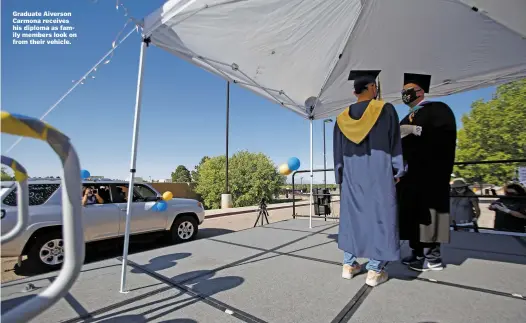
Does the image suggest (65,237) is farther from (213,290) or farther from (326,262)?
(326,262)

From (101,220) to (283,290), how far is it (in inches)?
182

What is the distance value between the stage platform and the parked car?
152 centimetres

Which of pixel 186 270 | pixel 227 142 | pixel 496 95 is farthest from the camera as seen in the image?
pixel 227 142

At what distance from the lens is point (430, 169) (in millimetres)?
2676

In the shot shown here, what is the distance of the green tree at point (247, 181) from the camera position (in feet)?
80.0

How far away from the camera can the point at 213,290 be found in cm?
222

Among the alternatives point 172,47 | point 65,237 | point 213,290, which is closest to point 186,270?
point 213,290

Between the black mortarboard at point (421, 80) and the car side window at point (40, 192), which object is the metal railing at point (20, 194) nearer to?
the black mortarboard at point (421, 80)

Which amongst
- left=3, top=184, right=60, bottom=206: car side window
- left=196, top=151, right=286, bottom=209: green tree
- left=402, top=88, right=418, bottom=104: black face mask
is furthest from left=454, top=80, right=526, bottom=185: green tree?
left=3, top=184, right=60, bottom=206: car side window

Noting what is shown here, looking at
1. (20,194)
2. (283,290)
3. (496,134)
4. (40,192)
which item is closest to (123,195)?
(40,192)

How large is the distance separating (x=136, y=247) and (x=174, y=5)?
243 inches

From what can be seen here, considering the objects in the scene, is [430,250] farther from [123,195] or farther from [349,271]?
[123,195]

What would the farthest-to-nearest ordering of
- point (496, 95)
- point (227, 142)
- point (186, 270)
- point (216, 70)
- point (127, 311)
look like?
point (227, 142), point (496, 95), point (216, 70), point (186, 270), point (127, 311)

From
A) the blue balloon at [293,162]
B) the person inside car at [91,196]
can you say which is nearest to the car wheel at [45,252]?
the person inside car at [91,196]
